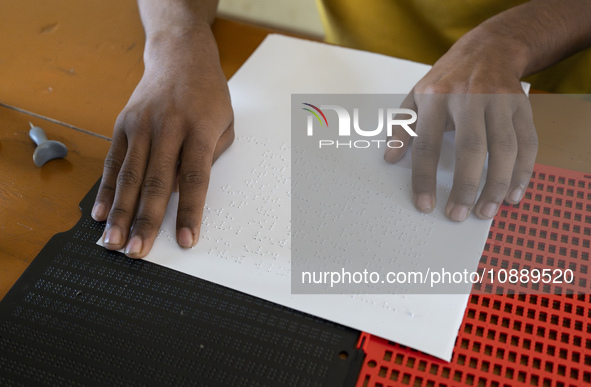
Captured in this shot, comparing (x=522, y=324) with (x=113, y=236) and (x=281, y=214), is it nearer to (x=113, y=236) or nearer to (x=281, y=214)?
(x=281, y=214)

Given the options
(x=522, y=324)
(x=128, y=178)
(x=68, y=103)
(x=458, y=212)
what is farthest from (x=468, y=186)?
(x=68, y=103)

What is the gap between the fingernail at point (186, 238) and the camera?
0.83 meters

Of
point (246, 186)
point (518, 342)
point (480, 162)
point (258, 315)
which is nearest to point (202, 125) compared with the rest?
point (246, 186)

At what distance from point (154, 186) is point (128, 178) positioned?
47mm

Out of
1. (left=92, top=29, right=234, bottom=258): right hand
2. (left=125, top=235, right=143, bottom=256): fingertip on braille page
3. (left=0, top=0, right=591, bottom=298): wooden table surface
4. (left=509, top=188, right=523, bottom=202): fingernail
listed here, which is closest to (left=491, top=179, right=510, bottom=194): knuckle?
(left=509, top=188, right=523, bottom=202): fingernail

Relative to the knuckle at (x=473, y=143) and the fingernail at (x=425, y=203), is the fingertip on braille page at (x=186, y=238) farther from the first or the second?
the knuckle at (x=473, y=143)

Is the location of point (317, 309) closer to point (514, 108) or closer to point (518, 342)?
point (518, 342)

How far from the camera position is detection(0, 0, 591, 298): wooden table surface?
0.90 metres

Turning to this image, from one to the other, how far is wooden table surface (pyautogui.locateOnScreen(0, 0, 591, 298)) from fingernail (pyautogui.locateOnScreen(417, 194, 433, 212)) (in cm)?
25

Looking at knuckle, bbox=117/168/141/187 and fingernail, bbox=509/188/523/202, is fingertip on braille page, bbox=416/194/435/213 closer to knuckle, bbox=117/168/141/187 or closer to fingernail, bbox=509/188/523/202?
fingernail, bbox=509/188/523/202

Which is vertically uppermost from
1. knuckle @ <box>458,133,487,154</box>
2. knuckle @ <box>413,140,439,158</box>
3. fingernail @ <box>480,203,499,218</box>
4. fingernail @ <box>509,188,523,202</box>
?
knuckle @ <box>458,133,487,154</box>

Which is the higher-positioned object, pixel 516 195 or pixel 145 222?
pixel 516 195

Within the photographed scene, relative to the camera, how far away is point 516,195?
88 centimetres

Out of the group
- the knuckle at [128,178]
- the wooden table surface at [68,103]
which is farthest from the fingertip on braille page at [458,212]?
the knuckle at [128,178]
